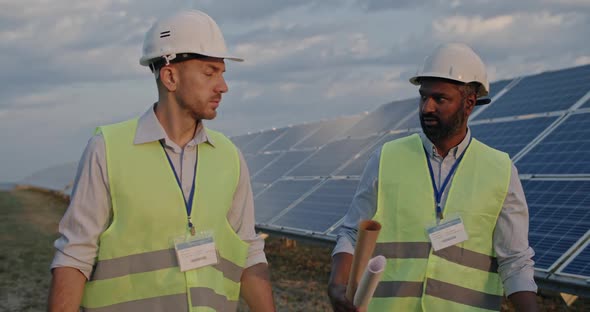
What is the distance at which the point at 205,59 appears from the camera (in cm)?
303

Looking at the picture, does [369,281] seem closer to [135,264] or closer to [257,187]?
[135,264]

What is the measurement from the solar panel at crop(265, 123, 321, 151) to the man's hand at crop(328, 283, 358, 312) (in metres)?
13.0

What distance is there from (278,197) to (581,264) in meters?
6.91

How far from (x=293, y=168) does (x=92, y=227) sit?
11.0 meters

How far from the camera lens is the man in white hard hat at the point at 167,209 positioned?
2797mm

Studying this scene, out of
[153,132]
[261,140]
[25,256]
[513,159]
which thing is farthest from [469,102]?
[261,140]

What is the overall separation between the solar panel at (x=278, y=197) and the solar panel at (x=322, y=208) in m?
0.47

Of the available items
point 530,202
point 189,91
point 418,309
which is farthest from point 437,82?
point 530,202

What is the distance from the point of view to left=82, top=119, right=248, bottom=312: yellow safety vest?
283 cm

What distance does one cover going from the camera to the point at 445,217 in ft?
11.4

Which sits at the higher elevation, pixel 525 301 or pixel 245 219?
pixel 245 219

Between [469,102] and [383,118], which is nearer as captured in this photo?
[469,102]

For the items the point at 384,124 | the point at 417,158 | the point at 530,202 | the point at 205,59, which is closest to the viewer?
the point at 205,59

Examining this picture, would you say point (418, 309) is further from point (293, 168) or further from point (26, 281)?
point (293, 168)
